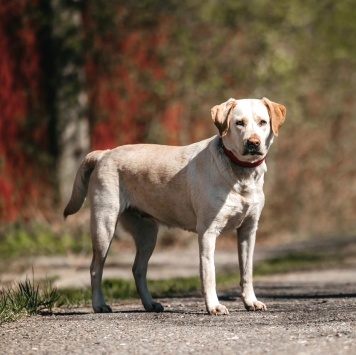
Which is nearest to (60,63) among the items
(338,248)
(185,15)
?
(185,15)

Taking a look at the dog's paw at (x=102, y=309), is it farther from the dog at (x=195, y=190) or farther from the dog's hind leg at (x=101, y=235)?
the dog's hind leg at (x=101, y=235)

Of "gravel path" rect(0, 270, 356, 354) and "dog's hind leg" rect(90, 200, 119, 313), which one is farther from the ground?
"dog's hind leg" rect(90, 200, 119, 313)

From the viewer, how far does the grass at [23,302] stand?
22.9 feet

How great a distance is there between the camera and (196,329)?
6.25 meters

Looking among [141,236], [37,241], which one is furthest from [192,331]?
[37,241]

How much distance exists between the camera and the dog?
7.24m

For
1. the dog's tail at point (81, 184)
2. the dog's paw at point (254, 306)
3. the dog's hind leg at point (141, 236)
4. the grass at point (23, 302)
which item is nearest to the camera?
the grass at point (23, 302)

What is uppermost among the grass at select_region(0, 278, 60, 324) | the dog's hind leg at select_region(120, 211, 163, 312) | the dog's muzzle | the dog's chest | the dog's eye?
the dog's eye

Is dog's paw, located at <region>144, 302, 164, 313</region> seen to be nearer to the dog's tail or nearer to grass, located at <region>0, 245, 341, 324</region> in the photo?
grass, located at <region>0, 245, 341, 324</region>

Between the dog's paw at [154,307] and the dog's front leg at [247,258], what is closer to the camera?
the dog's front leg at [247,258]

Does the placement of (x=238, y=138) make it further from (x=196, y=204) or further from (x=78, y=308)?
(x=78, y=308)

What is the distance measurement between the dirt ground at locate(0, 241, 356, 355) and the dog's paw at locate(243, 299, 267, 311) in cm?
6

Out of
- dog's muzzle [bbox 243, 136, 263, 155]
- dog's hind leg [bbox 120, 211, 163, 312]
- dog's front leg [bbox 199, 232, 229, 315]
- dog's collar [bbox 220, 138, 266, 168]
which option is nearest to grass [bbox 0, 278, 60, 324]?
dog's hind leg [bbox 120, 211, 163, 312]

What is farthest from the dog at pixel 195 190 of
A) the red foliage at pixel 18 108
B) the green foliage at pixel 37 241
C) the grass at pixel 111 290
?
the red foliage at pixel 18 108
